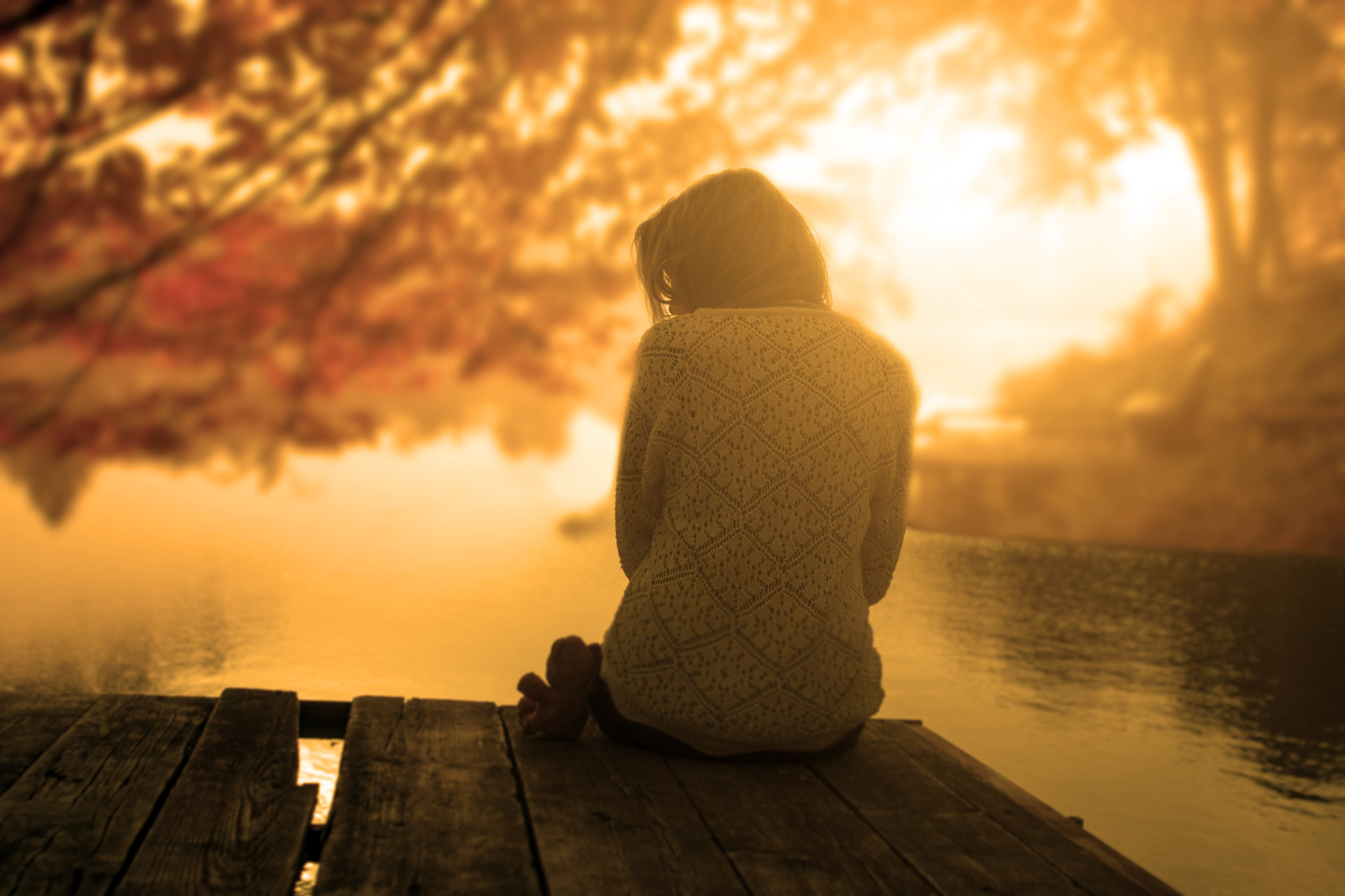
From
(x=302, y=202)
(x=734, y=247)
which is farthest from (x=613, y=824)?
(x=302, y=202)

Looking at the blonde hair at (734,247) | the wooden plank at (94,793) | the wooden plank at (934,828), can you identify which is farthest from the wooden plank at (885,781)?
the wooden plank at (94,793)

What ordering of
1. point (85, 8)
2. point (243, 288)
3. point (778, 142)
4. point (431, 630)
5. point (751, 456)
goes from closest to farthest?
point (751, 456), point (431, 630), point (85, 8), point (243, 288), point (778, 142)

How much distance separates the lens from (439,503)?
4.63 meters

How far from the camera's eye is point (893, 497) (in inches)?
55.1

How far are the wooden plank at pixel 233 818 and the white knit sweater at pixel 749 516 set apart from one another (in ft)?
1.35

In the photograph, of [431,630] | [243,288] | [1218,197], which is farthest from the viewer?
[1218,197]

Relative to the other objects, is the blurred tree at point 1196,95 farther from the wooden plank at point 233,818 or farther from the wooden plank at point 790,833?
the wooden plank at point 233,818

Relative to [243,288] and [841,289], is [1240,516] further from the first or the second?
[243,288]

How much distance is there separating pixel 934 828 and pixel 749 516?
38cm

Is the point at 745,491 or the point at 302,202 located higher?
the point at 302,202

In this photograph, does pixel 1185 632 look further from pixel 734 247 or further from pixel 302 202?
pixel 302 202

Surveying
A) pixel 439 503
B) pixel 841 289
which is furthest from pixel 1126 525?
pixel 439 503

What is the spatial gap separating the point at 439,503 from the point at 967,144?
3.20 meters

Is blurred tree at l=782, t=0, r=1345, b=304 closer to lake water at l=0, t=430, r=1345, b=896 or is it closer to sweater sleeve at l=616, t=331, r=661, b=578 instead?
lake water at l=0, t=430, r=1345, b=896
